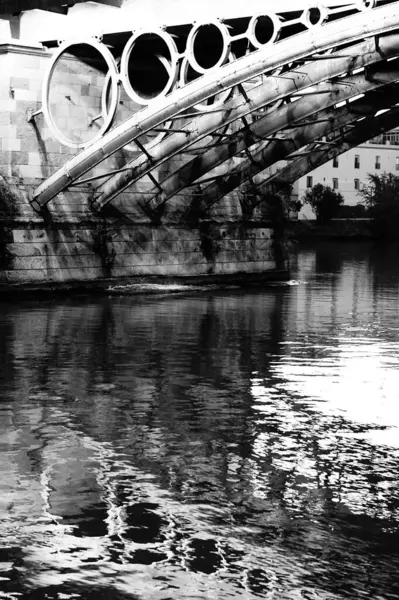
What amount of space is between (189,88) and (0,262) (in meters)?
5.27

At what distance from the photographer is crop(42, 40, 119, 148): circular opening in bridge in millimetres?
28906

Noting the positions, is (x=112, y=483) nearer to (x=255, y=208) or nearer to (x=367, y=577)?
(x=367, y=577)

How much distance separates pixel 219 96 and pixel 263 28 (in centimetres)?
206

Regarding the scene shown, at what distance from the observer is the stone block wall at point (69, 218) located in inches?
1141

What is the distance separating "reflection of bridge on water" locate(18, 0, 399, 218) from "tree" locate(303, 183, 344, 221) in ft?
196

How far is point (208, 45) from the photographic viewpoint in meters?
30.5

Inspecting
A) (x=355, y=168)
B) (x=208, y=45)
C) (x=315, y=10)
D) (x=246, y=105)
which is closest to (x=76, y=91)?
(x=208, y=45)

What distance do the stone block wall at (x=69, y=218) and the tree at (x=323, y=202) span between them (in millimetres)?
61269

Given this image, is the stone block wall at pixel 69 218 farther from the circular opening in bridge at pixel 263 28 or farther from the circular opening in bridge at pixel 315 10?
the circular opening in bridge at pixel 315 10

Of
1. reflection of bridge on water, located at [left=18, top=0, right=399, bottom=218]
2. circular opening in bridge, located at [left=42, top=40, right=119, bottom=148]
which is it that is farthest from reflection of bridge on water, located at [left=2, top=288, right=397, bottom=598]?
circular opening in bridge, located at [left=42, top=40, right=119, bottom=148]

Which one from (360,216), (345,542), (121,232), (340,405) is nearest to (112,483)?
(345,542)

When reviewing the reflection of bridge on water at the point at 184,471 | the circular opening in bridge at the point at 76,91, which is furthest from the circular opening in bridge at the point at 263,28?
the reflection of bridge on water at the point at 184,471

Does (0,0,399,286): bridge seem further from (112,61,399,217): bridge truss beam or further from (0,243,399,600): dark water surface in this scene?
(0,243,399,600): dark water surface

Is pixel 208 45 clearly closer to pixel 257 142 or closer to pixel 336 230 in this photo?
pixel 257 142
